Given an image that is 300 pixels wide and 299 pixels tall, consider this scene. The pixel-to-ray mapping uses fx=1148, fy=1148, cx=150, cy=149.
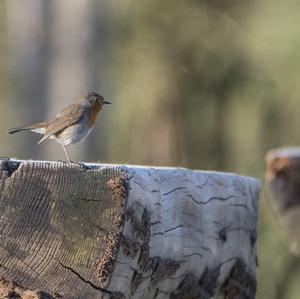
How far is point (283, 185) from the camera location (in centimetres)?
684

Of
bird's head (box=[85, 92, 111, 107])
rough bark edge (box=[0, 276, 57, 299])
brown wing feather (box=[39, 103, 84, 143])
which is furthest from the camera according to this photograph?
bird's head (box=[85, 92, 111, 107])

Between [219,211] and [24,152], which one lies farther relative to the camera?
[24,152]

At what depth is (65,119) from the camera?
19.2 ft

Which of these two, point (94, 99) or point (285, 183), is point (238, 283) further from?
point (285, 183)

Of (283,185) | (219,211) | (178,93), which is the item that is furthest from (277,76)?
(219,211)

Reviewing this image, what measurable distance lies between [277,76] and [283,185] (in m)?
8.87

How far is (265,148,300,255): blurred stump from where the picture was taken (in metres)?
6.72

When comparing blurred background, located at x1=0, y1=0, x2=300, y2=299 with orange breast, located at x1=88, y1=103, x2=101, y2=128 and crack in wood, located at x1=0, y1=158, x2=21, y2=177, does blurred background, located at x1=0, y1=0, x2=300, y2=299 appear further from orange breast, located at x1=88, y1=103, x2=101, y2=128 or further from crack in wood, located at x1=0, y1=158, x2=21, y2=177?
crack in wood, located at x1=0, y1=158, x2=21, y2=177

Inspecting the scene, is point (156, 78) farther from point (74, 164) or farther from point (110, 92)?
point (74, 164)

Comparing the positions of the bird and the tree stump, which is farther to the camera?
the bird

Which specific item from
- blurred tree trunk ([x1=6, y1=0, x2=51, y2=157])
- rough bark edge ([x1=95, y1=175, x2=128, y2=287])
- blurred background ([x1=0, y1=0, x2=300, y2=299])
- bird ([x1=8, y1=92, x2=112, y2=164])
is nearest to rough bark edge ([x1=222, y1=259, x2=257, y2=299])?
bird ([x1=8, y1=92, x2=112, y2=164])

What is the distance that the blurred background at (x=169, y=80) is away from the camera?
14242mm

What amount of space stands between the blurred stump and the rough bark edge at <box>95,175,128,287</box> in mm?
3140

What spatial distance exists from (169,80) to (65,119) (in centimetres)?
1121
